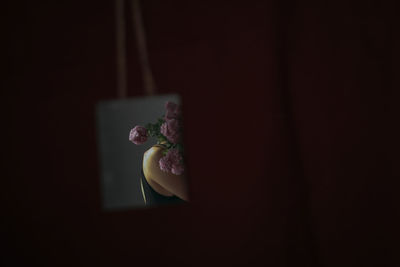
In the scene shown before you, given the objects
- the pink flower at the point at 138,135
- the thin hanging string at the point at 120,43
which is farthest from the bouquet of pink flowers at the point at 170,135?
the thin hanging string at the point at 120,43

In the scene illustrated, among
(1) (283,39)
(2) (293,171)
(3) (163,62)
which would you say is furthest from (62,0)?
(2) (293,171)

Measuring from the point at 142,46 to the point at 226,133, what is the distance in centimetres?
27

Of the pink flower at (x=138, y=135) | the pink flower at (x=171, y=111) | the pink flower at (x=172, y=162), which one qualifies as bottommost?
the pink flower at (x=172, y=162)

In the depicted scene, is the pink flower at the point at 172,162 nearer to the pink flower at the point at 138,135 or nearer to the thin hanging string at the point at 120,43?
the pink flower at the point at 138,135

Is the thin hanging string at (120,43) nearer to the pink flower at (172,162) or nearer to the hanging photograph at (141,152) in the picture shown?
the hanging photograph at (141,152)

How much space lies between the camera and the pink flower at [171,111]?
2.35ft

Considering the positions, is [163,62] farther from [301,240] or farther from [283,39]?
[301,240]

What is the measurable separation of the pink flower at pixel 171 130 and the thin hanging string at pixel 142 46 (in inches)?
2.9

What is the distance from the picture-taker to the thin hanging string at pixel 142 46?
2.33 ft

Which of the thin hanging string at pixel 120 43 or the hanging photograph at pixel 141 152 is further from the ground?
the thin hanging string at pixel 120 43

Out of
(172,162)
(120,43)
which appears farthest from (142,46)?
(172,162)

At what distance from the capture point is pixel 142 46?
72 cm

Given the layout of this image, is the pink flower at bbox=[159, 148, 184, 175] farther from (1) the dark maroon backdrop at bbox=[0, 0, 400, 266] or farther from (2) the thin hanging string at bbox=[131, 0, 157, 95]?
(2) the thin hanging string at bbox=[131, 0, 157, 95]

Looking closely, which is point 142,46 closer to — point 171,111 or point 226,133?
point 171,111
